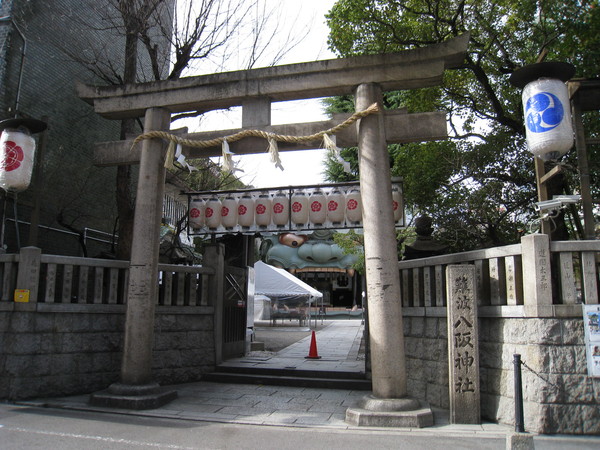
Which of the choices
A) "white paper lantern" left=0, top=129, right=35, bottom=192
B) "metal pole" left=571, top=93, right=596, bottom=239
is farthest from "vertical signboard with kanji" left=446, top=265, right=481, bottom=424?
"white paper lantern" left=0, top=129, right=35, bottom=192

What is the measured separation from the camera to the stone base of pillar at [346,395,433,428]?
662 centimetres

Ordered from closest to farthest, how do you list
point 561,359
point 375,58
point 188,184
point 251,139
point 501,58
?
point 561,359
point 375,58
point 251,139
point 501,58
point 188,184

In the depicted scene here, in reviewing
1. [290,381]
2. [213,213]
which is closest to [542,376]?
[290,381]

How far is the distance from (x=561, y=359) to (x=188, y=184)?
1471cm

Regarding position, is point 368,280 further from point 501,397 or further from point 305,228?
point 305,228

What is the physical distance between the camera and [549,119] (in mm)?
6648

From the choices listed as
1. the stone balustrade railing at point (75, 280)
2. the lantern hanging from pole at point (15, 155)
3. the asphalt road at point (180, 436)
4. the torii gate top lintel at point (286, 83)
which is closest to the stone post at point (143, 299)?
the asphalt road at point (180, 436)

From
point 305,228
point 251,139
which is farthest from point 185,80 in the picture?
point 305,228

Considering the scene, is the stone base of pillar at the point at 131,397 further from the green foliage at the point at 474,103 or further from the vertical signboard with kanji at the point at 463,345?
the green foliage at the point at 474,103

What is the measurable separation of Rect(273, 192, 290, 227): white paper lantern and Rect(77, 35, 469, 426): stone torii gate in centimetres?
295

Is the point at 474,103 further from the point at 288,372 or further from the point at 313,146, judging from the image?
the point at 288,372

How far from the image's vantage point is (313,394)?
922 centimetres

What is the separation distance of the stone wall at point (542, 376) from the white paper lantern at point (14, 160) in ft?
28.7

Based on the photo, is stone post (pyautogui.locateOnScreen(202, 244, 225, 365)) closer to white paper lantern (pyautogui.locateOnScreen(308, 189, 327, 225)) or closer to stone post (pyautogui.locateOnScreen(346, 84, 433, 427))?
white paper lantern (pyautogui.locateOnScreen(308, 189, 327, 225))
